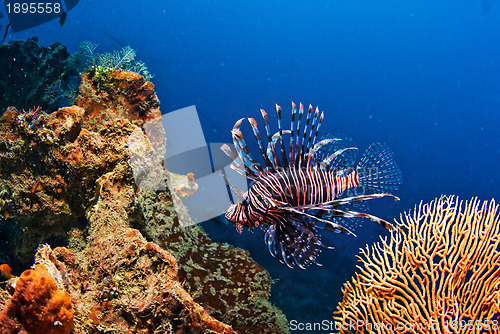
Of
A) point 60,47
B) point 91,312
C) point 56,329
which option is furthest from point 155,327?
point 60,47

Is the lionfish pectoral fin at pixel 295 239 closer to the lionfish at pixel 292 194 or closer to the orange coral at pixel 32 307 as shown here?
the lionfish at pixel 292 194

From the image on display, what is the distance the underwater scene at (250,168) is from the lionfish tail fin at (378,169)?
16mm

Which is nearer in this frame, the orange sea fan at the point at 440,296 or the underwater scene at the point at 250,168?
the underwater scene at the point at 250,168

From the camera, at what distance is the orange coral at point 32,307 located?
4.38ft

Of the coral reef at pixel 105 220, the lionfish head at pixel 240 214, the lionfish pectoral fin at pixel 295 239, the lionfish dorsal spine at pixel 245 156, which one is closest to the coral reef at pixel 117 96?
the coral reef at pixel 105 220

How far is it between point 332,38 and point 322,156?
5958 mm

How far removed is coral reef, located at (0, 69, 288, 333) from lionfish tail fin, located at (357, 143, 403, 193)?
169 centimetres

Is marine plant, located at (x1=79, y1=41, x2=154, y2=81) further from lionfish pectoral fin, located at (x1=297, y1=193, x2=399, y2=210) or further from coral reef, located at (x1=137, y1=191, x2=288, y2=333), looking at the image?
lionfish pectoral fin, located at (x1=297, y1=193, x2=399, y2=210)

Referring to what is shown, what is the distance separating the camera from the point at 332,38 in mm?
7887

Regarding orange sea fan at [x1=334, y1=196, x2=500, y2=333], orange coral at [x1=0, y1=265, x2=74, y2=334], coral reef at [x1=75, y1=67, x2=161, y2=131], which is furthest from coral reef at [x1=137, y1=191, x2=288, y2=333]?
orange coral at [x1=0, y1=265, x2=74, y2=334]

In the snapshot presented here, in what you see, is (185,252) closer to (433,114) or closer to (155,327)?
(155,327)

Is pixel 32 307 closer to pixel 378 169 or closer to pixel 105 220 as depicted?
pixel 105 220

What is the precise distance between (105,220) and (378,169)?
2.86m

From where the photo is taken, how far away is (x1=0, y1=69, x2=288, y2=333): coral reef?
86.9 inches
